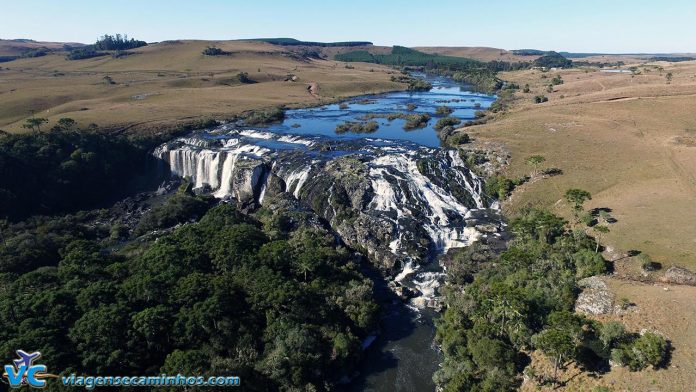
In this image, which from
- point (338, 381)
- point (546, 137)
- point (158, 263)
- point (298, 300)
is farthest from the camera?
point (546, 137)

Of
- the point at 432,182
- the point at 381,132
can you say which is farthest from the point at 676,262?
the point at 381,132

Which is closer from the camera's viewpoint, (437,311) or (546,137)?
(437,311)

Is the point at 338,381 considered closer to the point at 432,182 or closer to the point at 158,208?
the point at 432,182

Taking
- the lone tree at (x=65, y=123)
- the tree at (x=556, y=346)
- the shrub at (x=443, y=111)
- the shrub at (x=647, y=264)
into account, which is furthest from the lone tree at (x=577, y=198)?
the lone tree at (x=65, y=123)

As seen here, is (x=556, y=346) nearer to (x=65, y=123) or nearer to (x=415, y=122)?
(x=415, y=122)

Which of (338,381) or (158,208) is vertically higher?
(158,208)

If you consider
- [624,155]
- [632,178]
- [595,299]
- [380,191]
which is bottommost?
[595,299]

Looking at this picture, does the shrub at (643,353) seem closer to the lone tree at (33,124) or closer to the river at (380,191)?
the river at (380,191)

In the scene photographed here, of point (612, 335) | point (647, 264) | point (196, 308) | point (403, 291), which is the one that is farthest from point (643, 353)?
point (196, 308)
